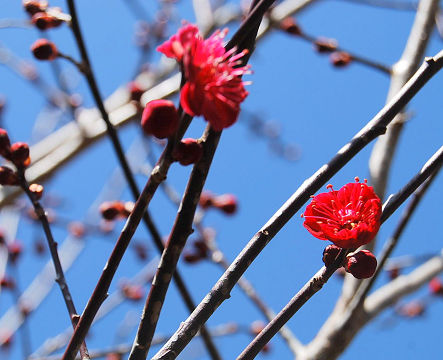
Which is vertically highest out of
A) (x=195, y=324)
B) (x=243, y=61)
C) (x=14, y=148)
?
(x=243, y=61)

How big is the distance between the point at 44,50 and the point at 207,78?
1.11m

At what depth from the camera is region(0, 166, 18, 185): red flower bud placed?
1.27 meters

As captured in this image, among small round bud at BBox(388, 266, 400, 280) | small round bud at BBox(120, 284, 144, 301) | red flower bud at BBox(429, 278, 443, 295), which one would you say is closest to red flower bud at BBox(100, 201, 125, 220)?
small round bud at BBox(120, 284, 144, 301)

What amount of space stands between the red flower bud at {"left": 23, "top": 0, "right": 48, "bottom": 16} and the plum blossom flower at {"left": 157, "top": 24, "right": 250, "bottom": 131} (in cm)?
132

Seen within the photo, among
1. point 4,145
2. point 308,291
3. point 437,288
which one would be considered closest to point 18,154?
point 4,145

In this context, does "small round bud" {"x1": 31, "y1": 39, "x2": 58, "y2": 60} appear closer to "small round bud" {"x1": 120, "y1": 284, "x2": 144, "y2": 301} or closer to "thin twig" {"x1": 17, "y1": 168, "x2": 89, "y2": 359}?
"thin twig" {"x1": 17, "y1": 168, "x2": 89, "y2": 359}

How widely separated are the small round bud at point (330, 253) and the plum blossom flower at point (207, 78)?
0.35 meters

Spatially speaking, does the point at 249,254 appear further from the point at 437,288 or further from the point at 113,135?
the point at 437,288

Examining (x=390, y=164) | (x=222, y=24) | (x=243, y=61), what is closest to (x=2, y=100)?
(x=222, y=24)

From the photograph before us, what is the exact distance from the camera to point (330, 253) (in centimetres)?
109

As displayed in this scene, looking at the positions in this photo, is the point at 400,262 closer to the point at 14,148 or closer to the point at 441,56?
the point at 441,56

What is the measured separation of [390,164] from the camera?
9.07ft

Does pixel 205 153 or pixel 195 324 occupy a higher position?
pixel 205 153

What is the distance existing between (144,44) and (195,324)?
441cm
